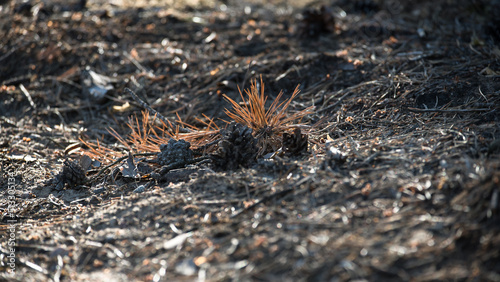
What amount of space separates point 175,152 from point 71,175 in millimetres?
634

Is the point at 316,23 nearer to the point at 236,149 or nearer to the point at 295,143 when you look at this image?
the point at 295,143

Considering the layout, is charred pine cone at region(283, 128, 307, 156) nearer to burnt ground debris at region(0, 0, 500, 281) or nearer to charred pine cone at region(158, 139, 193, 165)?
burnt ground debris at region(0, 0, 500, 281)

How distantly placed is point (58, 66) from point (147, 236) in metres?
2.91

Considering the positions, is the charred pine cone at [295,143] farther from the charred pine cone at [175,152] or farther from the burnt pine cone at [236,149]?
the charred pine cone at [175,152]

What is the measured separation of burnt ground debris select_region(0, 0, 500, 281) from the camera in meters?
1.39

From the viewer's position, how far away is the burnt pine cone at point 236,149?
81.8 inches

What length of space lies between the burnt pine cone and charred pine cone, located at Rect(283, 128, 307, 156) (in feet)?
0.62

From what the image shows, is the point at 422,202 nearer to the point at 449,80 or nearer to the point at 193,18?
the point at 449,80

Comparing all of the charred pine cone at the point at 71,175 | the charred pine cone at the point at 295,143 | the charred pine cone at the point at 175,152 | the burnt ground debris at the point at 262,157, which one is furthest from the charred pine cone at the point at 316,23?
the charred pine cone at the point at 71,175

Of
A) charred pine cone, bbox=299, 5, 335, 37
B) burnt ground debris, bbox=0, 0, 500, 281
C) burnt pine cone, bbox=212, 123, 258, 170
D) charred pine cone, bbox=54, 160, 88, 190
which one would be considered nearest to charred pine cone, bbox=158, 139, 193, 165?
burnt ground debris, bbox=0, 0, 500, 281

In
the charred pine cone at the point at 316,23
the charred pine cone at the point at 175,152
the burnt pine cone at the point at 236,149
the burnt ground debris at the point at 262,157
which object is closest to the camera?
the burnt ground debris at the point at 262,157

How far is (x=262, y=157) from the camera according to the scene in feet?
7.18

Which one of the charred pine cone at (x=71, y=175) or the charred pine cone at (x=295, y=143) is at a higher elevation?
the charred pine cone at (x=295, y=143)

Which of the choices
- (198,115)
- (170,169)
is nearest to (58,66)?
(198,115)
